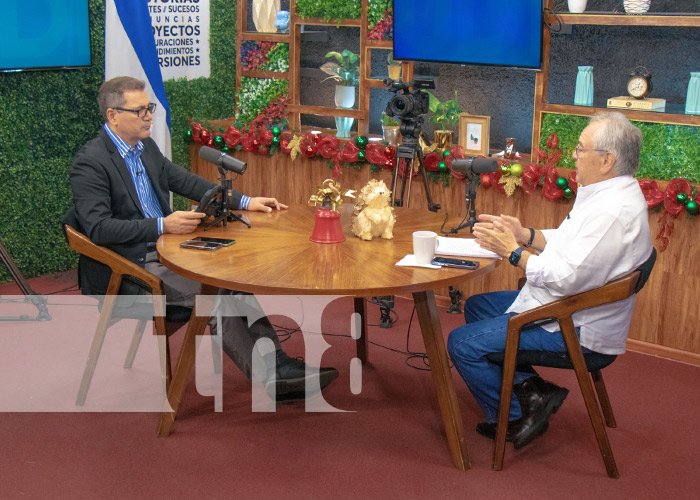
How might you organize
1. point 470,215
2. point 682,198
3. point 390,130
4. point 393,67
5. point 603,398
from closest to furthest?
point 603,398 → point 470,215 → point 682,198 → point 390,130 → point 393,67

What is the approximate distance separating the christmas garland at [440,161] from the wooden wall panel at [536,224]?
0.05 m

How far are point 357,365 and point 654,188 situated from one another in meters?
1.67

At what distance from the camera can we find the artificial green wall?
15.8 feet

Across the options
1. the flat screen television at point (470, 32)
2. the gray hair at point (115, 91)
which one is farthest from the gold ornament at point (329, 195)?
the flat screen television at point (470, 32)

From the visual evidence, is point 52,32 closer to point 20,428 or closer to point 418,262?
point 20,428

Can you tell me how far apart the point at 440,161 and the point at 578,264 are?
2103mm

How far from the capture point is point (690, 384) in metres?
3.84

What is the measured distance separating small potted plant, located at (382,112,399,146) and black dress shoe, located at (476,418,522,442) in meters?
2.13

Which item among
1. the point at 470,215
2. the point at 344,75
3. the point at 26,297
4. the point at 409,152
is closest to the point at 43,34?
the point at 26,297

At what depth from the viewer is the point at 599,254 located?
2.69 m

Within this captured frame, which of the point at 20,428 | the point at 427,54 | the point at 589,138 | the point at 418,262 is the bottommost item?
the point at 20,428

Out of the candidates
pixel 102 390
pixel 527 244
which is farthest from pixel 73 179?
pixel 527 244

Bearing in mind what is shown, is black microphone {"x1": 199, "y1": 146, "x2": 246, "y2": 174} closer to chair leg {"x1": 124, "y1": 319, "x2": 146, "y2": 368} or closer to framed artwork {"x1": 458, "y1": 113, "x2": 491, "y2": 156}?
chair leg {"x1": 124, "y1": 319, "x2": 146, "y2": 368}

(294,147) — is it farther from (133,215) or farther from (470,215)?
(470,215)
